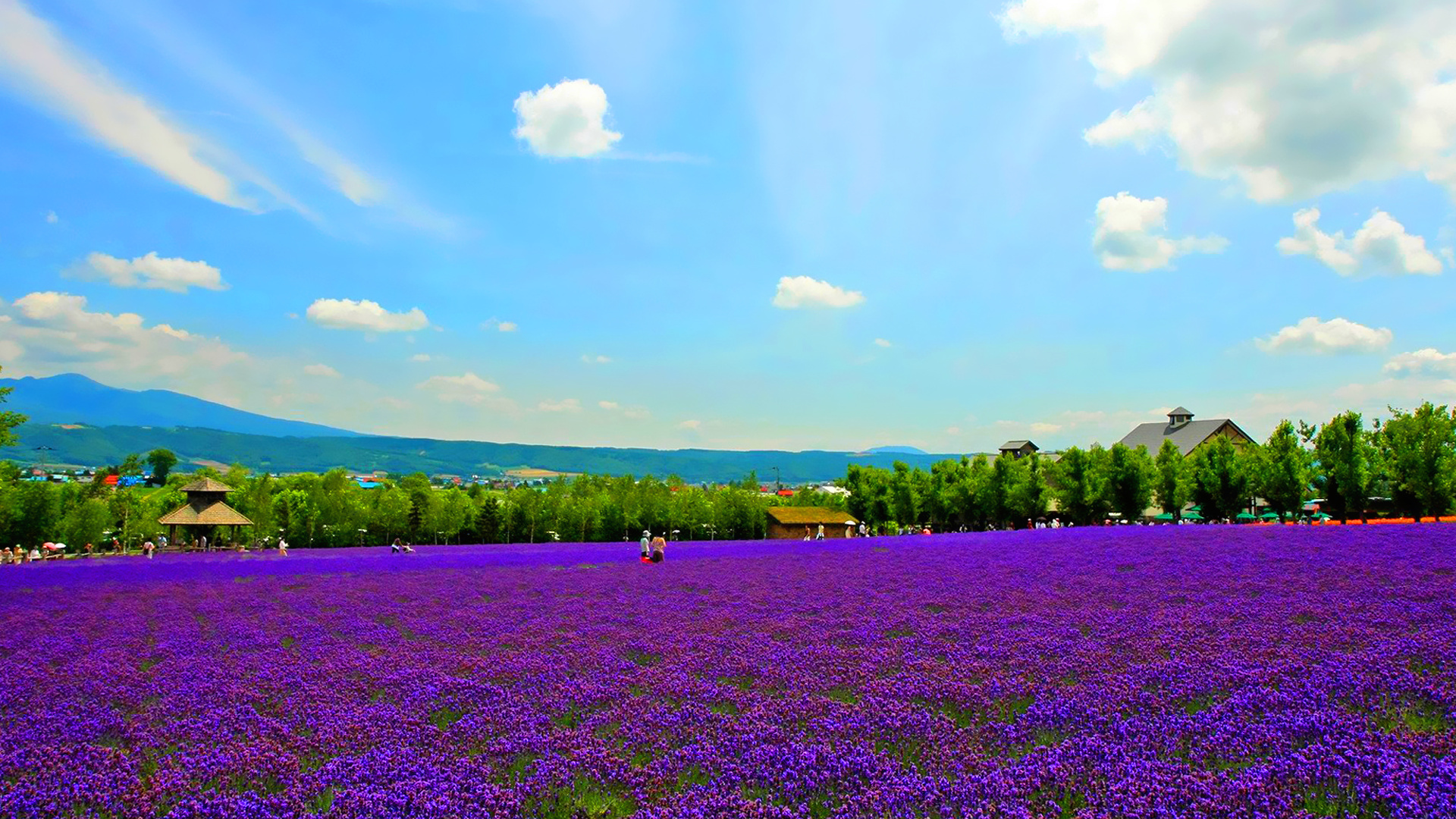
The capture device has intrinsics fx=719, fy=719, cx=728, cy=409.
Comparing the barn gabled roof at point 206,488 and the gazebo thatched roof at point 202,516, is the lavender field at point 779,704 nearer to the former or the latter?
the gazebo thatched roof at point 202,516

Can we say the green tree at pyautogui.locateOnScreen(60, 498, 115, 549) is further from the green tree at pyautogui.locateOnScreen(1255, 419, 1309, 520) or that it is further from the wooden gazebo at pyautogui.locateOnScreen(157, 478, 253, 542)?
the green tree at pyautogui.locateOnScreen(1255, 419, 1309, 520)

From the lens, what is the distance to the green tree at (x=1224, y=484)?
53969mm

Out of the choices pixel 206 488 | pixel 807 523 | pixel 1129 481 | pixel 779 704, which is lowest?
pixel 807 523

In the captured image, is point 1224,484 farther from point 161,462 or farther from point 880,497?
point 161,462

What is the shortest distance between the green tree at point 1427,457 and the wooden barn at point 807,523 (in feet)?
126

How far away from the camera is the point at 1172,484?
60031 millimetres

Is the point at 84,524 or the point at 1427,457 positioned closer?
the point at 1427,457

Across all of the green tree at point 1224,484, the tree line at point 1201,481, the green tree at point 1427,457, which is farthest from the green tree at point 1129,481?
the green tree at point 1427,457

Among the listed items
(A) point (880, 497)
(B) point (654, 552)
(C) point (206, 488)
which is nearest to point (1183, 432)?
(A) point (880, 497)

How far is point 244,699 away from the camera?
331 inches

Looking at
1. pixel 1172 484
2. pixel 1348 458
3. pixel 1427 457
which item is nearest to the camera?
pixel 1427 457

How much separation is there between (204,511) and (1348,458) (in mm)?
71259

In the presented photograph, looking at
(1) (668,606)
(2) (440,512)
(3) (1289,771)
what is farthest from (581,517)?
(3) (1289,771)

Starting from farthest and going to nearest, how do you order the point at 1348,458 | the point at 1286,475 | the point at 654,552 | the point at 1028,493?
the point at 1028,493 < the point at 1286,475 < the point at 1348,458 < the point at 654,552
